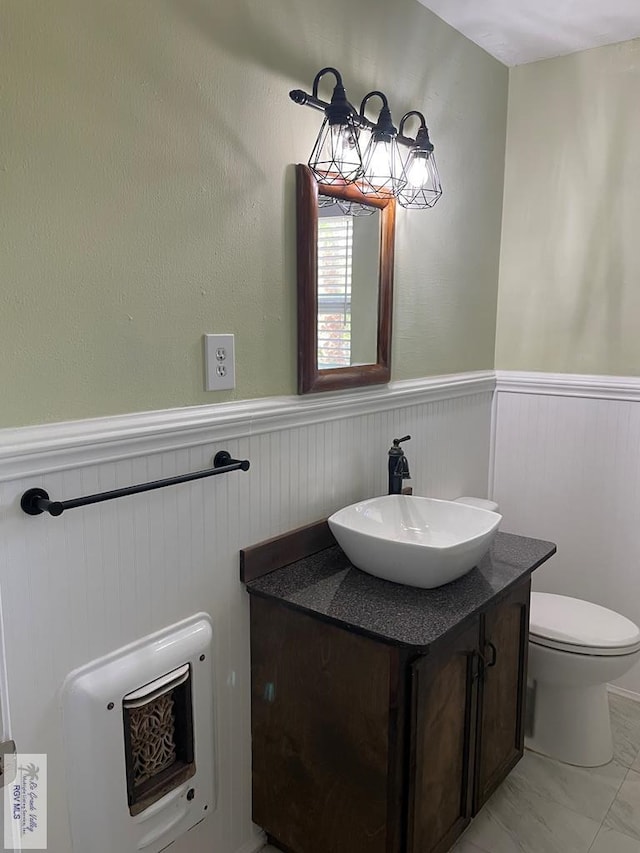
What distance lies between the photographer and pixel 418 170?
6.05ft

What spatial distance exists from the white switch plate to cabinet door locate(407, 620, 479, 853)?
0.75 metres

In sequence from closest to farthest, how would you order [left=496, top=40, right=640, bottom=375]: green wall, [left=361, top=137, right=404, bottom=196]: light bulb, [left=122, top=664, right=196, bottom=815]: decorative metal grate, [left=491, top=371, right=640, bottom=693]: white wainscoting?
[left=122, top=664, right=196, bottom=815]: decorative metal grate < [left=361, top=137, right=404, bottom=196]: light bulb < [left=496, top=40, right=640, bottom=375]: green wall < [left=491, top=371, right=640, bottom=693]: white wainscoting

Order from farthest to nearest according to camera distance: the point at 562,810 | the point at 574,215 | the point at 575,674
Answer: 1. the point at 574,215
2. the point at 575,674
3. the point at 562,810

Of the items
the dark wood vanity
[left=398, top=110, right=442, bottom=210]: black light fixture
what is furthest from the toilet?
[left=398, top=110, right=442, bottom=210]: black light fixture

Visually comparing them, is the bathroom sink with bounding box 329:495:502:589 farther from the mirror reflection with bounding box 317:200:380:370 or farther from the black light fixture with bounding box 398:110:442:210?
the black light fixture with bounding box 398:110:442:210

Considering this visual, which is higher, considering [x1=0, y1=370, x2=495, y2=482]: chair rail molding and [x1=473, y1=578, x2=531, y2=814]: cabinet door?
[x1=0, y1=370, x2=495, y2=482]: chair rail molding

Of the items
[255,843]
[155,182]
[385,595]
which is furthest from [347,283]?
[255,843]

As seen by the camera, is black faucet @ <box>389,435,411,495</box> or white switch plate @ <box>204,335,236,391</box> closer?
white switch plate @ <box>204,335,236,391</box>

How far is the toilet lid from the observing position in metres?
2.01

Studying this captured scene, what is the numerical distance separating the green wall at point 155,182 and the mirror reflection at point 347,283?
12 cm

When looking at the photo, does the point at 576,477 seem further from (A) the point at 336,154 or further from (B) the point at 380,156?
(A) the point at 336,154

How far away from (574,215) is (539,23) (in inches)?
25.4

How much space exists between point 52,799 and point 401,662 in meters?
0.73

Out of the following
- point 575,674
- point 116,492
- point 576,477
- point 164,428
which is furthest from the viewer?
point 576,477
